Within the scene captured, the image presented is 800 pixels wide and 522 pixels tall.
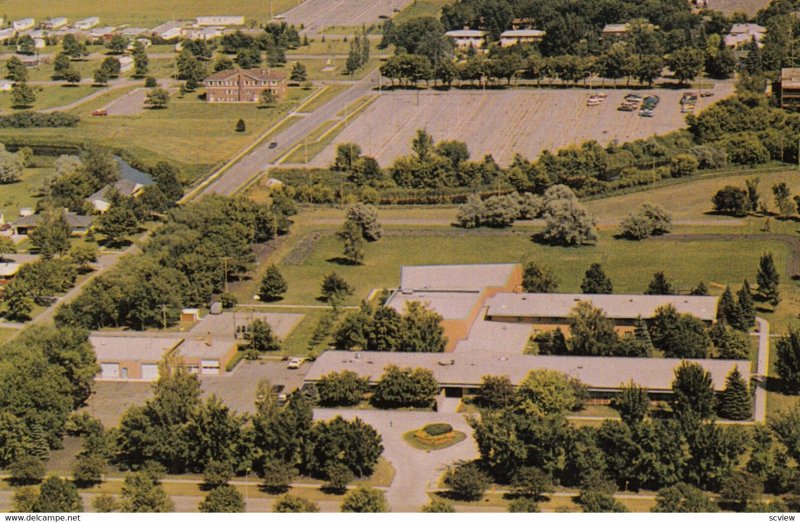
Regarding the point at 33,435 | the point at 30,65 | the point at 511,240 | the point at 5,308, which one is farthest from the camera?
the point at 30,65

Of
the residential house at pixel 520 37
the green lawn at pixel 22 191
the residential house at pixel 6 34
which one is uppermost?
the residential house at pixel 520 37

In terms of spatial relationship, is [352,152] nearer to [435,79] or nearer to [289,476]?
[435,79]

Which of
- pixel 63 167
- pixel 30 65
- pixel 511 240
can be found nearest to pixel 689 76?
pixel 511 240

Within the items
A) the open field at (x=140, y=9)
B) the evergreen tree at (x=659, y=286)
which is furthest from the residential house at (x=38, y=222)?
the open field at (x=140, y=9)

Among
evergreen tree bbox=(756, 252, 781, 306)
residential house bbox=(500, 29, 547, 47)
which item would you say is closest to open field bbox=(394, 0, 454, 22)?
residential house bbox=(500, 29, 547, 47)

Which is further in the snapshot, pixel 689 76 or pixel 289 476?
pixel 689 76

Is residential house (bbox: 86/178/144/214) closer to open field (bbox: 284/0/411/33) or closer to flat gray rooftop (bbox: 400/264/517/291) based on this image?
flat gray rooftop (bbox: 400/264/517/291)

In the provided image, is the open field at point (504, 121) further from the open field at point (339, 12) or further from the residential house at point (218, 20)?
the residential house at point (218, 20)
